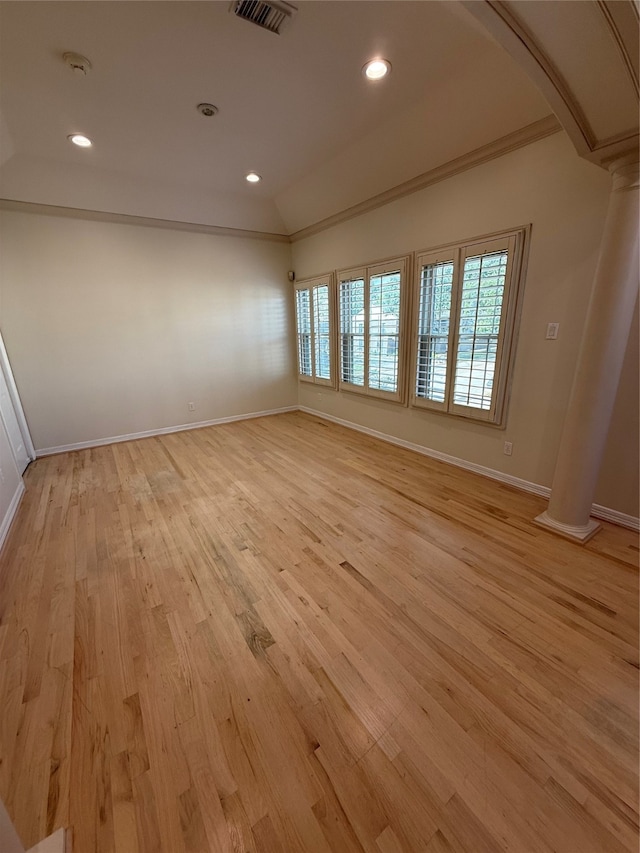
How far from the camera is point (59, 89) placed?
6.94 ft

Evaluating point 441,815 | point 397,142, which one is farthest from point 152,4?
point 441,815

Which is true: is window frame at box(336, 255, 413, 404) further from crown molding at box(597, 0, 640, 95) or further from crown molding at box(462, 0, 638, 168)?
crown molding at box(597, 0, 640, 95)

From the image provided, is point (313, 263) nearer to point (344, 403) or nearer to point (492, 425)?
point (344, 403)

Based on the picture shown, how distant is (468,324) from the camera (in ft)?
9.31

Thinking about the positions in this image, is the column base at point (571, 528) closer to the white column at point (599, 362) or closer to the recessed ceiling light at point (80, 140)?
the white column at point (599, 362)

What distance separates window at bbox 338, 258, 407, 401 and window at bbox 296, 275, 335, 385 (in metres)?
0.29

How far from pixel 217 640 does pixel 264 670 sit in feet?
0.93

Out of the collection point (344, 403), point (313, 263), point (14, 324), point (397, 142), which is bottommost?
point (344, 403)

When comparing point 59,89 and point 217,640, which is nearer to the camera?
point 217,640

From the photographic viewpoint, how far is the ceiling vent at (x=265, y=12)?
1.56 metres

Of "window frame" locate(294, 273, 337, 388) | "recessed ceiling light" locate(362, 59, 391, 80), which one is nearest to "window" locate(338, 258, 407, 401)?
"window frame" locate(294, 273, 337, 388)

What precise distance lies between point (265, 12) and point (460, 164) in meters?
1.79

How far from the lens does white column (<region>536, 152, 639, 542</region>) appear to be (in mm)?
1765

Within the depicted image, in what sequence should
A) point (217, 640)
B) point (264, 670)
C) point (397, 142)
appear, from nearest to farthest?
point (264, 670), point (217, 640), point (397, 142)
